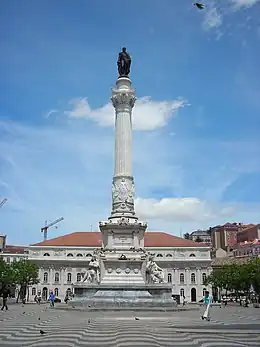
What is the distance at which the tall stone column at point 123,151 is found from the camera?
48.1m

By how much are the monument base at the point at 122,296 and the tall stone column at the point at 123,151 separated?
9.35 metres

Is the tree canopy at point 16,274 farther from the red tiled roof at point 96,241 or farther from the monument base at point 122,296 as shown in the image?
the monument base at point 122,296

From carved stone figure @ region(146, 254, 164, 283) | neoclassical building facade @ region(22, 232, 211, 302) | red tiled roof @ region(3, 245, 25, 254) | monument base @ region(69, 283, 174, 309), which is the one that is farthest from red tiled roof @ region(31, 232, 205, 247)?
monument base @ region(69, 283, 174, 309)

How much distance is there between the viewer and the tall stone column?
48.1 meters

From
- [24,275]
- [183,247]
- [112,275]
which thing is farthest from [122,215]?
[183,247]

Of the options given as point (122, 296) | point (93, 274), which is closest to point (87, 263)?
point (93, 274)

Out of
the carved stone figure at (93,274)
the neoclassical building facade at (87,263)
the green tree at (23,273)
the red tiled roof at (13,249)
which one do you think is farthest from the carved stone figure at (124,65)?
the red tiled roof at (13,249)

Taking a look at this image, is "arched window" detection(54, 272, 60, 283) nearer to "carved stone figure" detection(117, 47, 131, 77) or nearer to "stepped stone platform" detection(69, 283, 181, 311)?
"carved stone figure" detection(117, 47, 131, 77)

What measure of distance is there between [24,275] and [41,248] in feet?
72.4

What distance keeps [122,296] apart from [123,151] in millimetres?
17340

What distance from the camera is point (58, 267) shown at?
9688cm

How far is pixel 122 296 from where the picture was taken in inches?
1513

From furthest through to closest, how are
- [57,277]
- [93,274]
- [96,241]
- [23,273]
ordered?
[96,241]
[57,277]
[23,273]
[93,274]

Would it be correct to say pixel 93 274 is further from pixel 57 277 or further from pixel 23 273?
pixel 57 277
